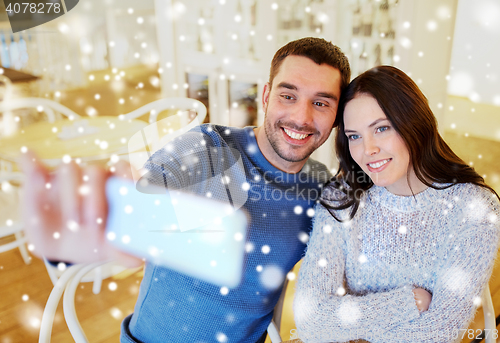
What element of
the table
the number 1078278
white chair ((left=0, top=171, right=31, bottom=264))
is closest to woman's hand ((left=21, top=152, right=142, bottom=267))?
white chair ((left=0, top=171, right=31, bottom=264))

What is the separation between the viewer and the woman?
83 cm

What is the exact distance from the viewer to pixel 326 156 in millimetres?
2771

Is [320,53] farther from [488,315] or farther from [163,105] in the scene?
[163,105]

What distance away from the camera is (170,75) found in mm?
3676

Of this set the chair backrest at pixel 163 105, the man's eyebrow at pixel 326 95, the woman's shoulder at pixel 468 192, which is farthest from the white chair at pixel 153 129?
the woman's shoulder at pixel 468 192

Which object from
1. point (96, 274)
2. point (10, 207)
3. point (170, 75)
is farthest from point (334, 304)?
point (170, 75)

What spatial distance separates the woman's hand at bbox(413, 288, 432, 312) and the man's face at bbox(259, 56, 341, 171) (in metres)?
0.42

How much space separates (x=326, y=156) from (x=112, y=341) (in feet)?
5.98

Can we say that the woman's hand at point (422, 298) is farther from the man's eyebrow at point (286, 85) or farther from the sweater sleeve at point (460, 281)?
the man's eyebrow at point (286, 85)

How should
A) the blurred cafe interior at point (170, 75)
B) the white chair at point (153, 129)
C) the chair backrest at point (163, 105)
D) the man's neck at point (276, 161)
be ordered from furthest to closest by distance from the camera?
the chair backrest at point (163, 105) → the white chair at point (153, 129) → the blurred cafe interior at point (170, 75) → the man's neck at point (276, 161)

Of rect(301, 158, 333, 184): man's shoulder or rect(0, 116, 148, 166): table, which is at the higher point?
rect(301, 158, 333, 184): man's shoulder

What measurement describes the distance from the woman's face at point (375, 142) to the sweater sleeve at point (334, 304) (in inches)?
7.1

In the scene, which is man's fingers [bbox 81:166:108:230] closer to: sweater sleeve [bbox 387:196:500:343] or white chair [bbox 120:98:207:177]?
sweater sleeve [bbox 387:196:500:343]

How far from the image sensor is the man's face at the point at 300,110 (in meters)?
0.97
